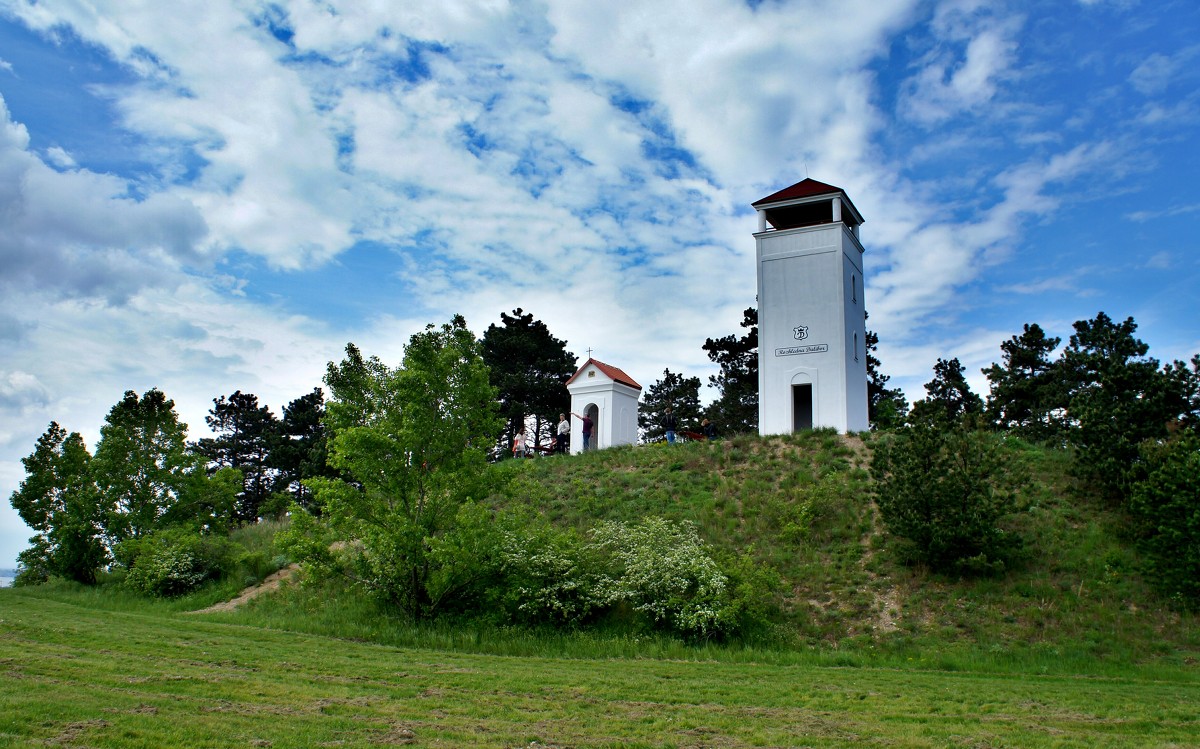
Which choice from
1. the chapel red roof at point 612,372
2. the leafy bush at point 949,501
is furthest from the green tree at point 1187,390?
the chapel red roof at point 612,372

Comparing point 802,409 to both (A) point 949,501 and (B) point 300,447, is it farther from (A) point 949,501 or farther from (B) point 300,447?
(B) point 300,447

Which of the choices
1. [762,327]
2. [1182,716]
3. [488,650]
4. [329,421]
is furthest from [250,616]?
[762,327]

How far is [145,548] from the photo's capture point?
2202 centimetres

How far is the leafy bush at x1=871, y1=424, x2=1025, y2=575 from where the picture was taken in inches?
642

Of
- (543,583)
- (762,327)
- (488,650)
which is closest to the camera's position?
(488,650)

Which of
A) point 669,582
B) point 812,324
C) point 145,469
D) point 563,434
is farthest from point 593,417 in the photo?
point 669,582

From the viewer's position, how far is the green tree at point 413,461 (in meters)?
15.6

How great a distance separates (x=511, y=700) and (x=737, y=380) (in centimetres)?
3544

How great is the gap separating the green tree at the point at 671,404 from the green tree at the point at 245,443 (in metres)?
22.6

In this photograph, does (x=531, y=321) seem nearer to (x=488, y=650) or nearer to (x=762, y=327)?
(x=762, y=327)

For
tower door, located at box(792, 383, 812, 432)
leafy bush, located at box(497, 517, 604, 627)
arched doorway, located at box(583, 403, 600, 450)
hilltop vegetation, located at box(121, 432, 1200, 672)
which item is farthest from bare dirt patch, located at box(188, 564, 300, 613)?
tower door, located at box(792, 383, 812, 432)

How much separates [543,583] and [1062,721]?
9509mm

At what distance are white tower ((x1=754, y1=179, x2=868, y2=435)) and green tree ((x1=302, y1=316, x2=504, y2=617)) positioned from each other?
1372 cm

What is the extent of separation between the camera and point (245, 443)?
51.3 meters
